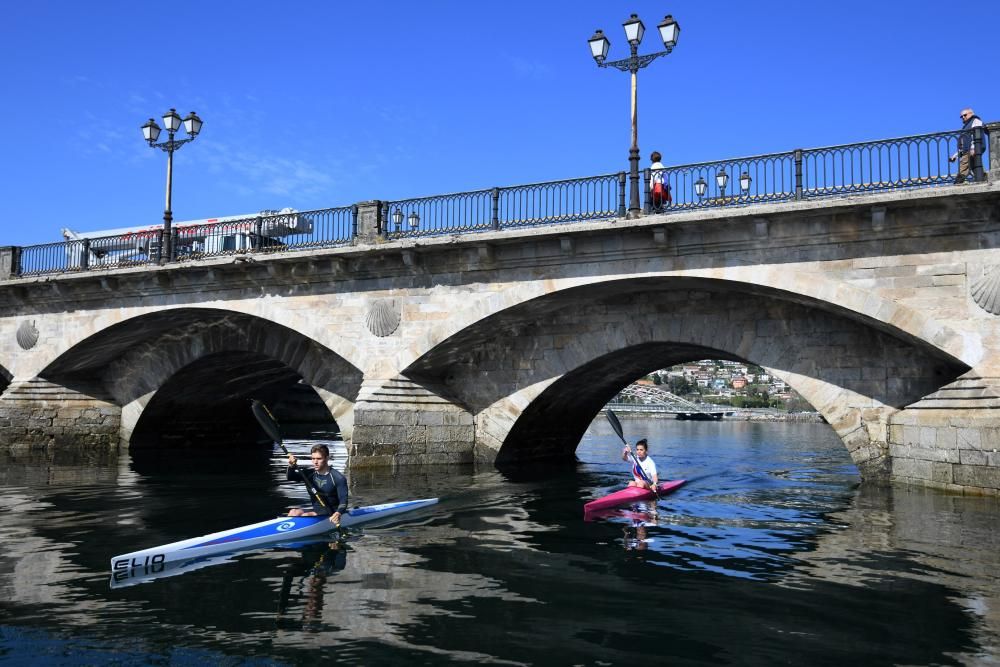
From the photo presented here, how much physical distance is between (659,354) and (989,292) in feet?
24.1

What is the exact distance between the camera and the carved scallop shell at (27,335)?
21.9m

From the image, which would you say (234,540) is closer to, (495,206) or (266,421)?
(266,421)

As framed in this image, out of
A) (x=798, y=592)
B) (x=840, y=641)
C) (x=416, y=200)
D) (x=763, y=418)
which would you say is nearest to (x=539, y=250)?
(x=416, y=200)

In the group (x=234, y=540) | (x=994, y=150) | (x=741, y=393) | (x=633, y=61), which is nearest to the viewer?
(x=234, y=540)

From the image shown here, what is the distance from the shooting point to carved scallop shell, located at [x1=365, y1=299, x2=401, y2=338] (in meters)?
16.8

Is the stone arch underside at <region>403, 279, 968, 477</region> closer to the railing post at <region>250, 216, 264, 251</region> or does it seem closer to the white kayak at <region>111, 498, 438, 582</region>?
the railing post at <region>250, 216, 264, 251</region>

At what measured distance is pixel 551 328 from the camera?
16797mm

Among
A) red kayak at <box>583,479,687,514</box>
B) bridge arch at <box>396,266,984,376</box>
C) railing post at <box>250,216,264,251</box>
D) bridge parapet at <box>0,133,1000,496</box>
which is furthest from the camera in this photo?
railing post at <box>250,216,264,251</box>

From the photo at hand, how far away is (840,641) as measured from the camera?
553cm

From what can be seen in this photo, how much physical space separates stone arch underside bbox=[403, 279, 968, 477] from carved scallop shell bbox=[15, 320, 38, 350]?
39.3ft

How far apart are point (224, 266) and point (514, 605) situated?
1399cm

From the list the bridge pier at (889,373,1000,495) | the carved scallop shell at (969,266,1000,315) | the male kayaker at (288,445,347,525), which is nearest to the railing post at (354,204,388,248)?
the male kayaker at (288,445,347,525)

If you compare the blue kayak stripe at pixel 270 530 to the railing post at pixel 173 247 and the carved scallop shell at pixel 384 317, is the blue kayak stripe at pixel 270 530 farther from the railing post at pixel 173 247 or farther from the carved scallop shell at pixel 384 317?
the railing post at pixel 173 247

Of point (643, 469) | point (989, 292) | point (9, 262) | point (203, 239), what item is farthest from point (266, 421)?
point (9, 262)
